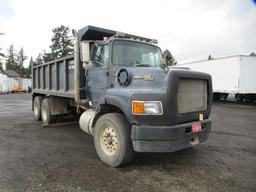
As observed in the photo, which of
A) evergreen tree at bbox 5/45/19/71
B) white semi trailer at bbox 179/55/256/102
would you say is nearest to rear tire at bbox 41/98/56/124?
white semi trailer at bbox 179/55/256/102

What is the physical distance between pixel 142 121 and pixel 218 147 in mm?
2807

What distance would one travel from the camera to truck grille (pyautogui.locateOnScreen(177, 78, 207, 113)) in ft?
12.8

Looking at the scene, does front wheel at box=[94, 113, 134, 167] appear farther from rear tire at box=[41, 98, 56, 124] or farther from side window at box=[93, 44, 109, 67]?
rear tire at box=[41, 98, 56, 124]

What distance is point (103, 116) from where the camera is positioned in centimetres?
440

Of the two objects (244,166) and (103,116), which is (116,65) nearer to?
(103,116)

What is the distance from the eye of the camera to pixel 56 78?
7125 mm

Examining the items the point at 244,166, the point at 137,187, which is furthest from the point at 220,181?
the point at 137,187

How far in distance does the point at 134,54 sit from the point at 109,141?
2.00 meters

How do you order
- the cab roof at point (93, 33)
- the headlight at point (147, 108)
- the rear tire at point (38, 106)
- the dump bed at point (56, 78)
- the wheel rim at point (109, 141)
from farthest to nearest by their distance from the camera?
the rear tire at point (38, 106) < the dump bed at point (56, 78) < the cab roof at point (93, 33) < the wheel rim at point (109, 141) < the headlight at point (147, 108)

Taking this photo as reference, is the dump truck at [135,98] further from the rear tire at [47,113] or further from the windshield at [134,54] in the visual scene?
the rear tire at [47,113]

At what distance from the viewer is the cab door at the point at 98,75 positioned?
4844mm

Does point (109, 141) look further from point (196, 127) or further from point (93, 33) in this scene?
point (93, 33)

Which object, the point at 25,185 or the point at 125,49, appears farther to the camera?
the point at 125,49

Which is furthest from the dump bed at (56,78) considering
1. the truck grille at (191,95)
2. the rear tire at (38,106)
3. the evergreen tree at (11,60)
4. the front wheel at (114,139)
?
the evergreen tree at (11,60)
